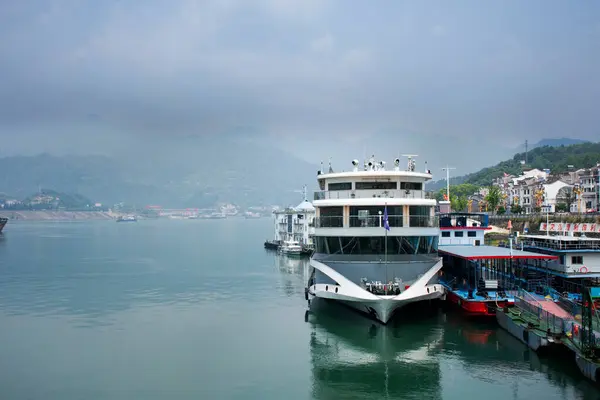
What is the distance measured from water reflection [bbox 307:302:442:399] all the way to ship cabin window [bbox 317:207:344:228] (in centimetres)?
553

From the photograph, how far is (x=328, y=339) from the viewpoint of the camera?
1158 inches

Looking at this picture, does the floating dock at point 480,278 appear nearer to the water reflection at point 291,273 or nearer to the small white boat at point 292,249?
the water reflection at point 291,273

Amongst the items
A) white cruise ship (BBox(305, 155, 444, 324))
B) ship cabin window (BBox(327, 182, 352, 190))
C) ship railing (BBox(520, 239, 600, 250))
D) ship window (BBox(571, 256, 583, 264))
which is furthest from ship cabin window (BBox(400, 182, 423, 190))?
ship window (BBox(571, 256, 583, 264))

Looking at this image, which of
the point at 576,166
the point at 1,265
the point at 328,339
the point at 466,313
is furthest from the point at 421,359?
the point at 576,166

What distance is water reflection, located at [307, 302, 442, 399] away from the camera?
871 inches

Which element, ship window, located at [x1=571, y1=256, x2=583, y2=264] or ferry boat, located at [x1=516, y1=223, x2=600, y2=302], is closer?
ferry boat, located at [x1=516, y1=223, x2=600, y2=302]

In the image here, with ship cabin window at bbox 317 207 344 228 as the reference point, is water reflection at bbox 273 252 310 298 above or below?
below

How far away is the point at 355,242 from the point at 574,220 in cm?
5718

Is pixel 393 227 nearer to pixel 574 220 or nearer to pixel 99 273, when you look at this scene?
pixel 99 273

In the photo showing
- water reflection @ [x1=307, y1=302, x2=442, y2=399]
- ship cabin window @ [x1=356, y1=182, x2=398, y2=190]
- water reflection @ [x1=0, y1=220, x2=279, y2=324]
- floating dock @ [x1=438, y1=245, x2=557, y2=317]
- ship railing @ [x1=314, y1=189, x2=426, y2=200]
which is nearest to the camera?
water reflection @ [x1=307, y1=302, x2=442, y2=399]

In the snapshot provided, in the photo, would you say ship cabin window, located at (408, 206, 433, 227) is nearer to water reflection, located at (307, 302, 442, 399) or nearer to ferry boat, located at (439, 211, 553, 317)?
ferry boat, located at (439, 211, 553, 317)

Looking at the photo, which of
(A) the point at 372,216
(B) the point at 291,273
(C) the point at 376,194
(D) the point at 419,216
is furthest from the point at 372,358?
(B) the point at 291,273

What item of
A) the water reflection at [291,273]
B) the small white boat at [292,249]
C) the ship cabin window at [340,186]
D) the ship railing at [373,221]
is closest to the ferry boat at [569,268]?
the ship railing at [373,221]

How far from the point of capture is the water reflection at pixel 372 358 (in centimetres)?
2212
